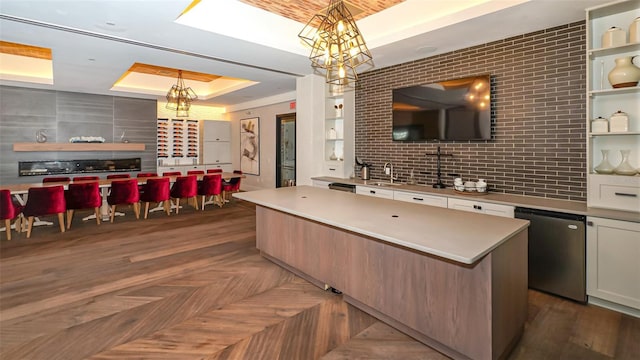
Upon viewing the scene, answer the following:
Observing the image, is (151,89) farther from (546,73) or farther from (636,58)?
Result: (636,58)

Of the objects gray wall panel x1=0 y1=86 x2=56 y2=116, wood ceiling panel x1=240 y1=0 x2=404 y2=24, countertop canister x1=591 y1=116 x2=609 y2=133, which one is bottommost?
countertop canister x1=591 y1=116 x2=609 y2=133

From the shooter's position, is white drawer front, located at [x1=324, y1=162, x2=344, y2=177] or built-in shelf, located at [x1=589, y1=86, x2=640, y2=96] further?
white drawer front, located at [x1=324, y1=162, x2=344, y2=177]

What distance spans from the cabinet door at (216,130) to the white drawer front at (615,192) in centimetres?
932

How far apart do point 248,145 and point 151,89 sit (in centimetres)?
289

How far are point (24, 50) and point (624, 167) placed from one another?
8.92 m

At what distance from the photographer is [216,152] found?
Answer: 10.3 m

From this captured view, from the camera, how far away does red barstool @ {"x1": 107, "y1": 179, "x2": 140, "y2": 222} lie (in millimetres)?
6047

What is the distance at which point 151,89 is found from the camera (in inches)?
320

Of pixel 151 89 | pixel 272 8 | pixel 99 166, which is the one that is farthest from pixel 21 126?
pixel 272 8

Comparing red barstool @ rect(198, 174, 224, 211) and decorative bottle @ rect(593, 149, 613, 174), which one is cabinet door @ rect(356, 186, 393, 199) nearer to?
decorative bottle @ rect(593, 149, 613, 174)

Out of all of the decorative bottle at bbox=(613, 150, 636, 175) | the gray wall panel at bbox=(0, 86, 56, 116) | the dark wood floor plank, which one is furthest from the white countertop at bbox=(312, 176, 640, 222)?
the gray wall panel at bbox=(0, 86, 56, 116)

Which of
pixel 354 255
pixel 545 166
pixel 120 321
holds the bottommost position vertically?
pixel 120 321

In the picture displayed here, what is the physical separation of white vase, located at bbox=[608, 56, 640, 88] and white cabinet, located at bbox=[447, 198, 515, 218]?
56.0 inches

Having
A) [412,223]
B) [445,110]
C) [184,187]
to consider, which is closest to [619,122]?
[445,110]
